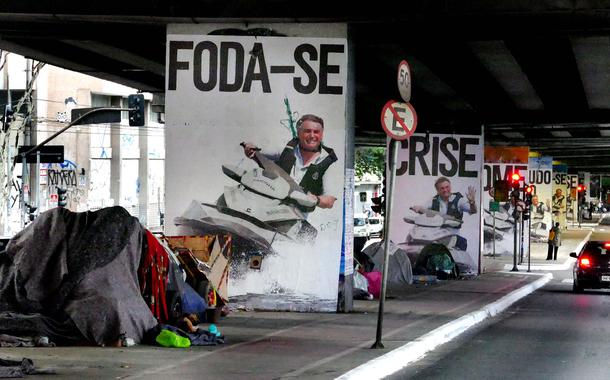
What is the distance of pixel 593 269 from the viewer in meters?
Result: 32.9

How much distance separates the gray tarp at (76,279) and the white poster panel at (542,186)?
5050cm

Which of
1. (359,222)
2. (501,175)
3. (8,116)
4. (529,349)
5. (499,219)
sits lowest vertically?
(529,349)

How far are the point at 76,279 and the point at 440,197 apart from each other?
26.5m

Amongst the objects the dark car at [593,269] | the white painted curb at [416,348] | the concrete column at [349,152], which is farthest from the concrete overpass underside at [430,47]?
the white painted curb at [416,348]

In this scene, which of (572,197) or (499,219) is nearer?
(499,219)

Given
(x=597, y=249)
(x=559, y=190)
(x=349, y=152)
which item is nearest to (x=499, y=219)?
(x=597, y=249)

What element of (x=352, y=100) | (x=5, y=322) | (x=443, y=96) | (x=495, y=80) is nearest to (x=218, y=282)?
(x=352, y=100)

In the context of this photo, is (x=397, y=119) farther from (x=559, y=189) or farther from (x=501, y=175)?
(x=559, y=189)

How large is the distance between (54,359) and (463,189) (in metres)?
28.1

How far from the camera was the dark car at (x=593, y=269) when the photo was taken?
32.8 m

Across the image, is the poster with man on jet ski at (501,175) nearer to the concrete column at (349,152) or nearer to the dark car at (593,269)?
the dark car at (593,269)

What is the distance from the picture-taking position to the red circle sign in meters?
14.6

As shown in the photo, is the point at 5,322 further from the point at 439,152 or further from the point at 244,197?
the point at 439,152

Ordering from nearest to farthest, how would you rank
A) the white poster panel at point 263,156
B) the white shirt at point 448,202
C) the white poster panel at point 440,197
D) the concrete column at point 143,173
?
the white poster panel at point 263,156, the white poster panel at point 440,197, the white shirt at point 448,202, the concrete column at point 143,173
